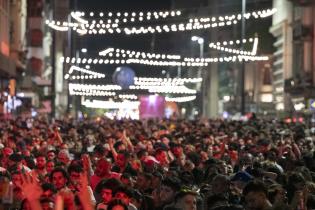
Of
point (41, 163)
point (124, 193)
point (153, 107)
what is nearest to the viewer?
point (124, 193)

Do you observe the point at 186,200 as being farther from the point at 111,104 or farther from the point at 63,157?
the point at 111,104

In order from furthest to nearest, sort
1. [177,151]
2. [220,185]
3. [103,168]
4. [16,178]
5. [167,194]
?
[177,151], [103,168], [16,178], [220,185], [167,194]

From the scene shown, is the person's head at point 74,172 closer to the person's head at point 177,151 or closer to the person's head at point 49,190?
the person's head at point 49,190

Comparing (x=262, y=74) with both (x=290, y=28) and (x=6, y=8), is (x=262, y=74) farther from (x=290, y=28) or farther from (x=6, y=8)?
(x=6, y=8)

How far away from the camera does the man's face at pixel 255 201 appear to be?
8.80 meters

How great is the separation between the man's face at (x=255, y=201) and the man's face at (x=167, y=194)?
5.01 feet

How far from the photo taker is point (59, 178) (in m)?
11.0

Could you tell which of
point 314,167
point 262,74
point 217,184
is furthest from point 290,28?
point 217,184

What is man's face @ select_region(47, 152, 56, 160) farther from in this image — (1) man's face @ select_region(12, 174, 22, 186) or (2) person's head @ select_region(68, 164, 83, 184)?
(2) person's head @ select_region(68, 164, 83, 184)

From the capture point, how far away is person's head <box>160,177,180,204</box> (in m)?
10.3

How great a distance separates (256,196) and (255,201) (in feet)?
0.17

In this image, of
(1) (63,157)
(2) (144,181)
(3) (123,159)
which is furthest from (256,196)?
(1) (63,157)

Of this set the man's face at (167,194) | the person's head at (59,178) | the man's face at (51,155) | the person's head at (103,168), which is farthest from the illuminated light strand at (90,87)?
the man's face at (167,194)

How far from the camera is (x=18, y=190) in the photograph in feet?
34.5
